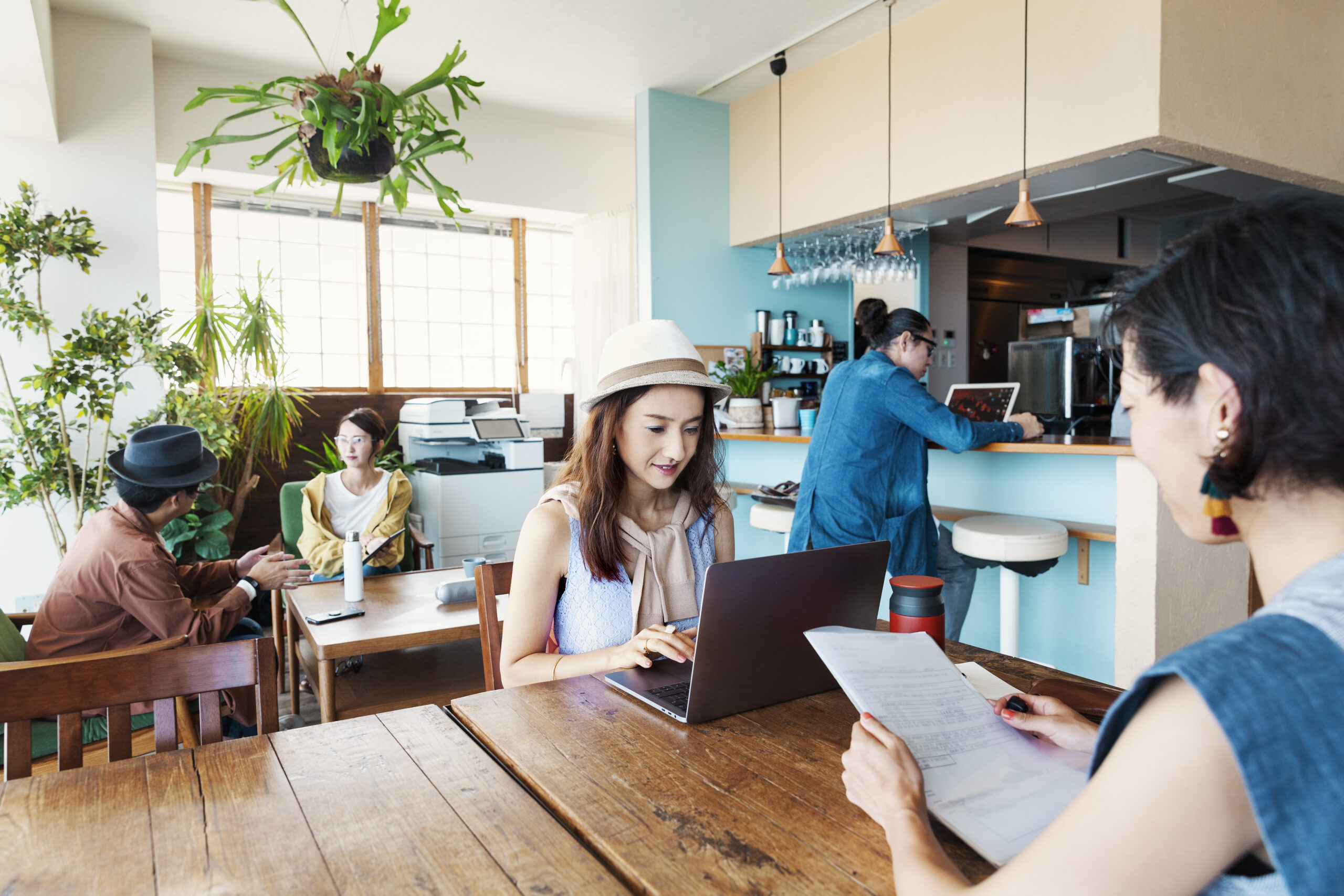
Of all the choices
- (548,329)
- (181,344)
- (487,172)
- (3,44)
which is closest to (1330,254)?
(3,44)

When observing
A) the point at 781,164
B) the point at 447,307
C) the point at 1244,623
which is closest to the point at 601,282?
the point at 447,307

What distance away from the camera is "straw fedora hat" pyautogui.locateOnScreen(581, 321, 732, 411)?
1539mm

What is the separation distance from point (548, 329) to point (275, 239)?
2.02 metres

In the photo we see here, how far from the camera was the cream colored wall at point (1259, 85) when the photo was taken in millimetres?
3400

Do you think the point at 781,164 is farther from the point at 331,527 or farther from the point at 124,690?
the point at 124,690

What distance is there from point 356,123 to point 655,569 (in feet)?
4.49

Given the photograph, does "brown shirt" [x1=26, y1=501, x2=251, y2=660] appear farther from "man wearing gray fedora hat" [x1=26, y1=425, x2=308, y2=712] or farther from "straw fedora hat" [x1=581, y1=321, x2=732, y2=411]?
"straw fedora hat" [x1=581, y1=321, x2=732, y2=411]

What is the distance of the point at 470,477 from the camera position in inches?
180

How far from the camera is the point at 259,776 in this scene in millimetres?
974

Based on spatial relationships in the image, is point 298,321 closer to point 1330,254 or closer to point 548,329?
point 548,329

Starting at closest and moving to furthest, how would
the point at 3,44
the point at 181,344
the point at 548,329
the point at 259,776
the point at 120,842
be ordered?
the point at 120,842 < the point at 259,776 < the point at 3,44 < the point at 181,344 < the point at 548,329

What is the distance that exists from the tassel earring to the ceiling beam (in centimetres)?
378

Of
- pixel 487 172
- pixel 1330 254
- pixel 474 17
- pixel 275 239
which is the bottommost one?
pixel 1330 254

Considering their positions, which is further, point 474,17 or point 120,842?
point 474,17
